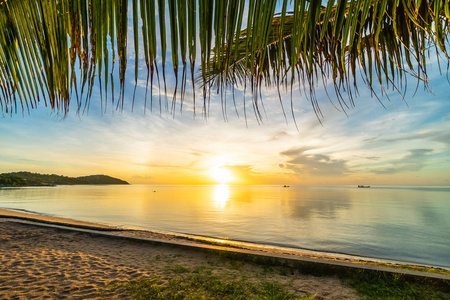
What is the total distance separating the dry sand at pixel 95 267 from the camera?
341cm

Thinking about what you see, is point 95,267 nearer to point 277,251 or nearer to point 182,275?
point 182,275

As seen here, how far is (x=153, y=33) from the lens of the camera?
1.73 ft

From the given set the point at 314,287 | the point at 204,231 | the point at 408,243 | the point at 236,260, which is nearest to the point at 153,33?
the point at 314,287

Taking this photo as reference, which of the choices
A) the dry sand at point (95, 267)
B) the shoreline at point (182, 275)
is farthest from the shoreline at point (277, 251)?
the dry sand at point (95, 267)

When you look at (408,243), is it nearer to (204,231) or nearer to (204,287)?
(204,231)

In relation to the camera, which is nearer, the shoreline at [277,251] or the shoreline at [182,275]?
the shoreline at [182,275]

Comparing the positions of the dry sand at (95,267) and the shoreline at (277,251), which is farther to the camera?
the shoreline at (277,251)

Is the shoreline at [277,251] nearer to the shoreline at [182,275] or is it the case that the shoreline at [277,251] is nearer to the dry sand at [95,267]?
the shoreline at [182,275]

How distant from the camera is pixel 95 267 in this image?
14.1 ft

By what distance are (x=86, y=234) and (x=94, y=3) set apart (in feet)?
25.4

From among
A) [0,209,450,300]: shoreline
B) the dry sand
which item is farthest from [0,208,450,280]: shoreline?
the dry sand

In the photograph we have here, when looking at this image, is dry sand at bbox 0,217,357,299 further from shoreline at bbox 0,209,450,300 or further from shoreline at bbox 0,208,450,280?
shoreline at bbox 0,208,450,280

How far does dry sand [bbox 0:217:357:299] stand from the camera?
11.2 ft

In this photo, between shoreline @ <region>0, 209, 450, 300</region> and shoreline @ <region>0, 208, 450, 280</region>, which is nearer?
shoreline @ <region>0, 209, 450, 300</region>
